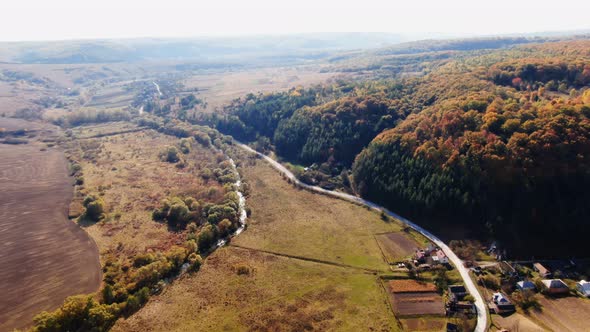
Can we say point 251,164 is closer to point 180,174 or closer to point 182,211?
point 180,174

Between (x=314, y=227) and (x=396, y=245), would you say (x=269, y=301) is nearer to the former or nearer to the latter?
(x=314, y=227)

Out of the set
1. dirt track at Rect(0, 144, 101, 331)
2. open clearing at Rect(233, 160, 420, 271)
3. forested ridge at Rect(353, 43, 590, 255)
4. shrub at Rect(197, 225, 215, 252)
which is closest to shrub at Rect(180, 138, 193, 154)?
dirt track at Rect(0, 144, 101, 331)

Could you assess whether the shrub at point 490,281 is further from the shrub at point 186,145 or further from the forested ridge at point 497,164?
the shrub at point 186,145

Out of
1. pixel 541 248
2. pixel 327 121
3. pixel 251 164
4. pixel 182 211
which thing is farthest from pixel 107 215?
pixel 541 248

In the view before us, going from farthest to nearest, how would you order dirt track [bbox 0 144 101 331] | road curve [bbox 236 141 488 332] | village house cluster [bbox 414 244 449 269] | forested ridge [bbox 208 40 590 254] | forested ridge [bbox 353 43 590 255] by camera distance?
1. forested ridge [bbox 208 40 590 254]
2. forested ridge [bbox 353 43 590 255]
3. village house cluster [bbox 414 244 449 269]
4. dirt track [bbox 0 144 101 331]
5. road curve [bbox 236 141 488 332]

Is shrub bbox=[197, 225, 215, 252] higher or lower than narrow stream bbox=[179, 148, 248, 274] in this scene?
higher

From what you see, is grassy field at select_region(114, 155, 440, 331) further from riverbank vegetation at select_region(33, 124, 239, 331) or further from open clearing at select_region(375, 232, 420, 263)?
riverbank vegetation at select_region(33, 124, 239, 331)

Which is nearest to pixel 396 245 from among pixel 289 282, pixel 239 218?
pixel 289 282
